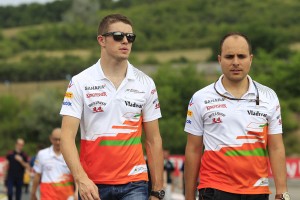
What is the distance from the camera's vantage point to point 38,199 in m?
16.4

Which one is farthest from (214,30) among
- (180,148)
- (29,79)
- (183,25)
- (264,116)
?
(264,116)

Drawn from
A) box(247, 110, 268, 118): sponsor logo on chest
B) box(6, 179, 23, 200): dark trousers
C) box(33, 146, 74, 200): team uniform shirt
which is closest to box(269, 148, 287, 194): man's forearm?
box(247, 110, 268, 118): sponsor logo on chest

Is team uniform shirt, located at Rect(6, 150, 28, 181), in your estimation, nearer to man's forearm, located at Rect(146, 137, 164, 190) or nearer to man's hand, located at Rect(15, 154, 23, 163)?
man's hand, located at Rect(15, 154, 23, 163)

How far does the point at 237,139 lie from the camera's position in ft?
26.2

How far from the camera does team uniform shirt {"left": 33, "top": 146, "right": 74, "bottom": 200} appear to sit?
47.8 feet

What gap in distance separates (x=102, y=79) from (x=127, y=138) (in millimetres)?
596

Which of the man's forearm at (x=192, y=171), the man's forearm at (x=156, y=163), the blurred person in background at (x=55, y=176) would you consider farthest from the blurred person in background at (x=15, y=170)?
the man's forearm at (x=156, y=163)

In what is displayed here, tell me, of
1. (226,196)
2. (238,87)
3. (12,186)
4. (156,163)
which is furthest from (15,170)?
(226,196)

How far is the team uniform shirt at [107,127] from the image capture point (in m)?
7.89

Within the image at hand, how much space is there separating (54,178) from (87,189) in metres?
7.45

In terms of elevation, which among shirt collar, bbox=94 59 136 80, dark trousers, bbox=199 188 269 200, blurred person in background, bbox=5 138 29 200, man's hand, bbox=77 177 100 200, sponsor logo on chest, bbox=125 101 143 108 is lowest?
blurred person in background, bbox=5 138 29 200

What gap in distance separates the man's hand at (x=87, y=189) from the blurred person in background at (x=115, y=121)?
37cm

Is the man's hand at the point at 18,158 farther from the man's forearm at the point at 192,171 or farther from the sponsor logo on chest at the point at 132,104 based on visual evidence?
the sponsor logo on chest at the point at 132,104

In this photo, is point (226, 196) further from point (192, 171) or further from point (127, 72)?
point (127, 72)
